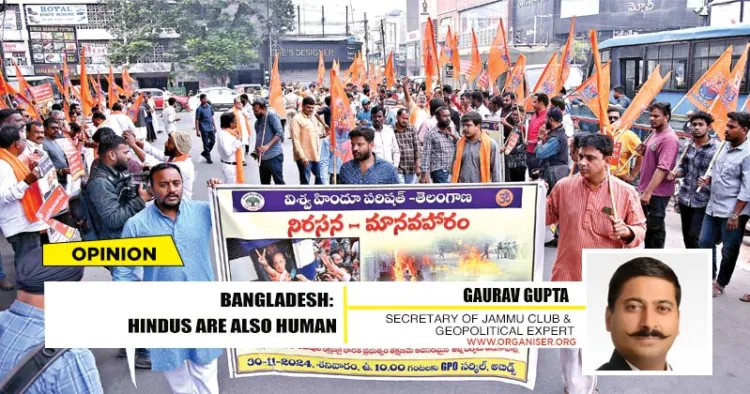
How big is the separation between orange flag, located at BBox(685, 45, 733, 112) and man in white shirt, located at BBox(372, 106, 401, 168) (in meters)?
3.23

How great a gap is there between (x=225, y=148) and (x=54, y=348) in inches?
218

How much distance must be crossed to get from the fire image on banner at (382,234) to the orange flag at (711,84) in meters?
4.22

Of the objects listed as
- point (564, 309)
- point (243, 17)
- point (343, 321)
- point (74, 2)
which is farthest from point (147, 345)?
point (74, 2)

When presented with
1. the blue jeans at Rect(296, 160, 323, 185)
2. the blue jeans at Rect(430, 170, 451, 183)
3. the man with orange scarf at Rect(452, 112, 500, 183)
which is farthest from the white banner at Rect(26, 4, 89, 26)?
the man with orange scarf at Rect(452, 112, 500, 183)

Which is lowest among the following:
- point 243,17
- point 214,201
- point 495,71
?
point 214,201

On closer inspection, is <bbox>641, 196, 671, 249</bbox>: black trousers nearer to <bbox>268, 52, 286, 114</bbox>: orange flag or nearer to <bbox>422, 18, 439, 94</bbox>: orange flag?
<bbox>268, 52, 286, 114</bbox>: orange flag

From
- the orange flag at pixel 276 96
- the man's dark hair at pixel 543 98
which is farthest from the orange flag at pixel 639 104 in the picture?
the orange flag at pixel 276 96

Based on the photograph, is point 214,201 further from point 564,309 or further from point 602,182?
point 602,182

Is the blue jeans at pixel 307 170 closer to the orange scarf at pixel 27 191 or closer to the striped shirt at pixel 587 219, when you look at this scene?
the orange scarf at pixel 27 191

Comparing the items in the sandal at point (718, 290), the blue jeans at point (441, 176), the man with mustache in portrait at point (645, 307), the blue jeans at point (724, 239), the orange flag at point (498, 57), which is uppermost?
the orange flag at point (498, 57)

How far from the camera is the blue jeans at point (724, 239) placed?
16.3 ft

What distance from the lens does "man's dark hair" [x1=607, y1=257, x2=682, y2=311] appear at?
2051 mm

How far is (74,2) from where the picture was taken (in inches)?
1702

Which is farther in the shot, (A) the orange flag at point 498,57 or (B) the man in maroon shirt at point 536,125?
(A) the orange flag at point 498,57
